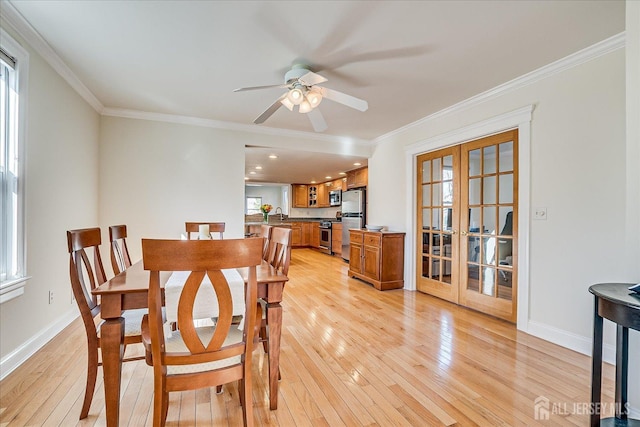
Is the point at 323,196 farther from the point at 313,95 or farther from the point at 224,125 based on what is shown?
the point at 313,95

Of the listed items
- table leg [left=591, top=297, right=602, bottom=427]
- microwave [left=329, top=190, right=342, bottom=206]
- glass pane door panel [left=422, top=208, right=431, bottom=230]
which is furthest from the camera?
microwave [left=329, top=190, right=342, bottom=206]

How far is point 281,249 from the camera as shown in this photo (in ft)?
6.72

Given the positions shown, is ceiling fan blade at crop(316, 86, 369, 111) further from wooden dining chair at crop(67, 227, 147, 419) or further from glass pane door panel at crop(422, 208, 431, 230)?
glass pane door panel at crop(422, 208, 431, 230)

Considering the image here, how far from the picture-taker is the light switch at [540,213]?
254cm

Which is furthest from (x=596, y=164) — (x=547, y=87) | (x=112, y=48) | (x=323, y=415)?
(x=112, y=48)

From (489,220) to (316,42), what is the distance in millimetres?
2481

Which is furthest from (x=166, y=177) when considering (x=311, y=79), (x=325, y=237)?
(x=325, y=237)

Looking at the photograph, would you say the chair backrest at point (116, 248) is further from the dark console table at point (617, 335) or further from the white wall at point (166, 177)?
the dark console table at point (617, 335)

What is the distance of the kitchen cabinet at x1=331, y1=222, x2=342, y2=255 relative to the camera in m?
7.25

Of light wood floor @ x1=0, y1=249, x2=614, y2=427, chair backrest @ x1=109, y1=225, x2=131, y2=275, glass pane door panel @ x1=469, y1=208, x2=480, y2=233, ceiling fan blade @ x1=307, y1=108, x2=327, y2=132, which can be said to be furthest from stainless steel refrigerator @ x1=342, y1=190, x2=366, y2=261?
chair backrest @ x1=109, y1=225, x2=131, y2=275

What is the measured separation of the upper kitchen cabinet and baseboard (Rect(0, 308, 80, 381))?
16.4 feet

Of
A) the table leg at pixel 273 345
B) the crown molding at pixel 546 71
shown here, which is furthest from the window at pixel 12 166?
the crown molding at pixel 546 71

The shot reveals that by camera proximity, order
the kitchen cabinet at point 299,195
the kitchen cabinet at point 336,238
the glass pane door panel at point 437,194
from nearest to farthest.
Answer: the glass pane door panel at point 437,194, the kitchen cabinet at point 336,238, the kitchen cabinet at point 299,195

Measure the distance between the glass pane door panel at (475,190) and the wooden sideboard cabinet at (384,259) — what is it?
1.15 meters
